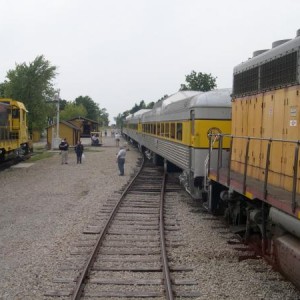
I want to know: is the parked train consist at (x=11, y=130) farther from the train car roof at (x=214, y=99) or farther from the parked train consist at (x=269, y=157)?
the parked train consist at (x=269, y=157)

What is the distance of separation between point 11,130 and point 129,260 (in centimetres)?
1906

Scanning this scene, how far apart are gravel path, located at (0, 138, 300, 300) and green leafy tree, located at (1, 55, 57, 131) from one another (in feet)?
92.6

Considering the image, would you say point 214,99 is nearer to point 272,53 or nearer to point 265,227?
point 272,53

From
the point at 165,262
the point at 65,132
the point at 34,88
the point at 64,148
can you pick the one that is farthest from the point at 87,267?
the point at 34,88

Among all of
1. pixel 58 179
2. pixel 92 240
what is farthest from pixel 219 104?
pixel 58 179

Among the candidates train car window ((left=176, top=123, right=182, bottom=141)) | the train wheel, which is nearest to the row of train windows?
train car window ((left=176, top=123, right=182, bottom=141))

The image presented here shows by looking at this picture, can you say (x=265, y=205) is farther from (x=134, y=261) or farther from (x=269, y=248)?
(x=134, y=261)

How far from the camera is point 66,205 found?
43.1ft

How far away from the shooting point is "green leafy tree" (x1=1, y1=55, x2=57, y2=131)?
44831 mm

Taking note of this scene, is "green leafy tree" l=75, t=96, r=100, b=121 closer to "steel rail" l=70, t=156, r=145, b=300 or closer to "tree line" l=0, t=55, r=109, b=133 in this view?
"tree line" l=0, t=55, r=109, b=133

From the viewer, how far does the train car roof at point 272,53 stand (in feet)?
22.3

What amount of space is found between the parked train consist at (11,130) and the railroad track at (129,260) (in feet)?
38.1

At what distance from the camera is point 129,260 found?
25.1 ft

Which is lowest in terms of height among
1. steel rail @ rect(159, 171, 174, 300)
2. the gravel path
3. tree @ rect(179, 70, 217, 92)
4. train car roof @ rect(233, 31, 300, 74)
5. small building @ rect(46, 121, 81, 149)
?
the gravel path
